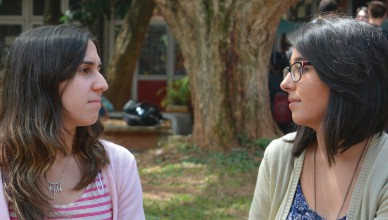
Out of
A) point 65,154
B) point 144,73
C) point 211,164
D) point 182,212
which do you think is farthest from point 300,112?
point 144,73

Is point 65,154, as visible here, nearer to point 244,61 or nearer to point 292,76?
point 292,76

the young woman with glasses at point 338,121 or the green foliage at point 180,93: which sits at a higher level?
the young woman with glasses at point 338,121

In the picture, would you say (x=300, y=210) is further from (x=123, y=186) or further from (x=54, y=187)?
(x=54, y=187)

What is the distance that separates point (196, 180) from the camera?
28.2ft

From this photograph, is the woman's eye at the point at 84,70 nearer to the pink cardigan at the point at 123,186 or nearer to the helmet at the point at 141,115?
the pink cardigan at the point at 123,186

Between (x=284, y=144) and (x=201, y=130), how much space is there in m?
6.77

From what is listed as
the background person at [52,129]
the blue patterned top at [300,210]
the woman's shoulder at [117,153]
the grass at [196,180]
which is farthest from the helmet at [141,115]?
the blue patterned top at [300,210]

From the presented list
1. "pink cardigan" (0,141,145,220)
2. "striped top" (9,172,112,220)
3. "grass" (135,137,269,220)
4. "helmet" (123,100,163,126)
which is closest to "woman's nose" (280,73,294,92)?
"pink cardigan" (0,141,145,220)

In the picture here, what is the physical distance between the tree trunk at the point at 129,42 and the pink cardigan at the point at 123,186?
477 inches

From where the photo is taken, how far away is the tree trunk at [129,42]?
1495 cm

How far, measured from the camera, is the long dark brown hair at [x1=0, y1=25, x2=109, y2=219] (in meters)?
2.75

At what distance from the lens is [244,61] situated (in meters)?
9.50

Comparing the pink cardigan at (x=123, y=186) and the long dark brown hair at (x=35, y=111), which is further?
the pink cardigan at (x=123, y=186)

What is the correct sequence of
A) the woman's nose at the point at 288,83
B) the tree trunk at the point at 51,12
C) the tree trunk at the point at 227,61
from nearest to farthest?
the woman's nose at the point at 288,83
the tree trunk at the point at 227,61
the tree trunk at the point at 51,12
